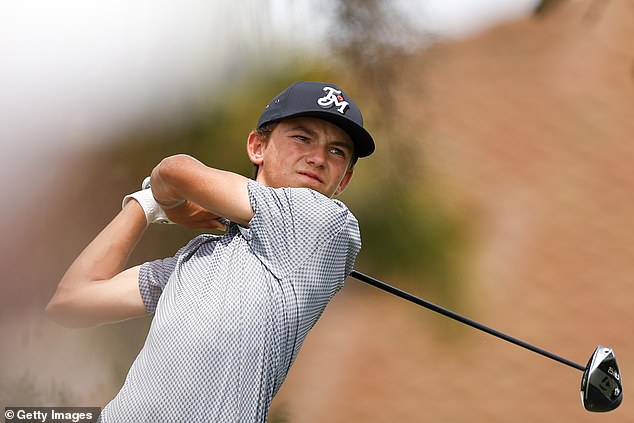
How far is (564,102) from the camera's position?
360 cm

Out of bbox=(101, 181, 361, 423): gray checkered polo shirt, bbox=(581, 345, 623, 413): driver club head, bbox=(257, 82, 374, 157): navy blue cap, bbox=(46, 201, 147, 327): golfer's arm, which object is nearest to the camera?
bbox=(101, 181, 361, 423): gray checkered polo shirt

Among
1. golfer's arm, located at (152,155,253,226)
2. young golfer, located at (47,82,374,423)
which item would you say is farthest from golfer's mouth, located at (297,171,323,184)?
golfer's arm, located at (152,155,253,226)

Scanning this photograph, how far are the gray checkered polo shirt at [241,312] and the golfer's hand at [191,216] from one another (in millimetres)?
166

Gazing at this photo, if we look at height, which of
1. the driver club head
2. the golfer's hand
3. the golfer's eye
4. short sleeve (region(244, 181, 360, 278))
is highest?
the golfer's eye

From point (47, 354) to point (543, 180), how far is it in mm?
2221

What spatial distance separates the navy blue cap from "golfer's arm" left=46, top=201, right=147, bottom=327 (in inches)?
10.3

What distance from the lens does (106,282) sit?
3.77 feet

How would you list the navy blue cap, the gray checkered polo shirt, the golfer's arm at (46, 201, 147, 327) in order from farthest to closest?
the golfer's arm at (46, 201, 147, 327), the navy blue cap, the gray checkered polo shirt

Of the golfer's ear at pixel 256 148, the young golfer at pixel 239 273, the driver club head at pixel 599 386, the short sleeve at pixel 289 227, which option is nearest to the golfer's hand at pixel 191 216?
the young golfer at pixel 239 273

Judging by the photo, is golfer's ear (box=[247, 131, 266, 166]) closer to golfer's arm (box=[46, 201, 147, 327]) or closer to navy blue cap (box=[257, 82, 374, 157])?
navy blue cap (box=[257, 82, 374, 157])

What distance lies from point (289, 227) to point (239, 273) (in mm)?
80

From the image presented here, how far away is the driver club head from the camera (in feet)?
5.74

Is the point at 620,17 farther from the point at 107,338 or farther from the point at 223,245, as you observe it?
the point at 223,245

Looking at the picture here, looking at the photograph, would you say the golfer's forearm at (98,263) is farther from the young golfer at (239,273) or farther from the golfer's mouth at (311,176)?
the golfer's mouth at (311,176)
